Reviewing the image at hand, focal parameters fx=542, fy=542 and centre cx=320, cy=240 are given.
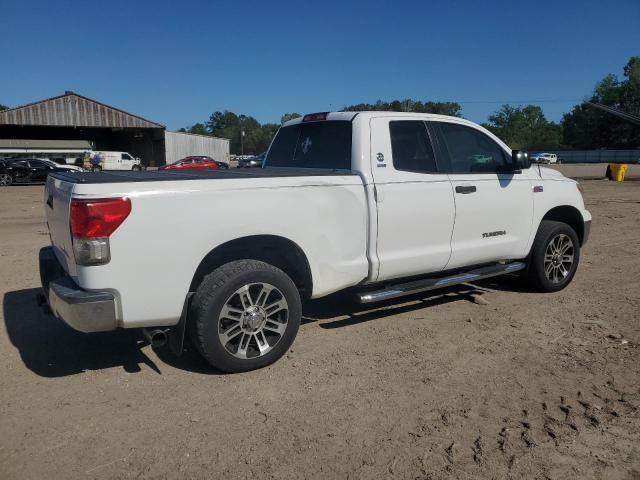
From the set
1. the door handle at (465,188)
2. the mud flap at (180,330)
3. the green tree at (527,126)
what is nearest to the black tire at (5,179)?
the mud flap at (180,330)

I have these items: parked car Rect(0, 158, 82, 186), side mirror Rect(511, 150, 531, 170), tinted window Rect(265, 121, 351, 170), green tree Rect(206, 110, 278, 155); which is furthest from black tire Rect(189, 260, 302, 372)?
green tree Rect(206, 110, 278, 155)

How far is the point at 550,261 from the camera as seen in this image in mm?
6125

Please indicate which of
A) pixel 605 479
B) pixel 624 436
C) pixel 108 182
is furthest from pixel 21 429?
pixel 624 436

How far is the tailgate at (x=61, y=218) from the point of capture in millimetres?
3624

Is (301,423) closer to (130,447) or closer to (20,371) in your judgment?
(130,447)

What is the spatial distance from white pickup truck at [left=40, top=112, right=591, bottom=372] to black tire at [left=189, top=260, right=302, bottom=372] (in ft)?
0.03

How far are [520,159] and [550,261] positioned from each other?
1348mm

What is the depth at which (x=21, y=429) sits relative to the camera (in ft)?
10.9

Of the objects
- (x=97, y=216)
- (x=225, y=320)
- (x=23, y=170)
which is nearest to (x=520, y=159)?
(x=225, y=320)

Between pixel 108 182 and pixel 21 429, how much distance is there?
1.61m

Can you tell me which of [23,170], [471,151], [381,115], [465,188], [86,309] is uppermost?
[381,115]

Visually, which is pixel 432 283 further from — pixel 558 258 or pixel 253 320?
pixel 558 258

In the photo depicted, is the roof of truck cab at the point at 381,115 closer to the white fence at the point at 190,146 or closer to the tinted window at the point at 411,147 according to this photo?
the tinted window at the point at 411,147

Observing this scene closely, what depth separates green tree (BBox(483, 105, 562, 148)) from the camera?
124m
